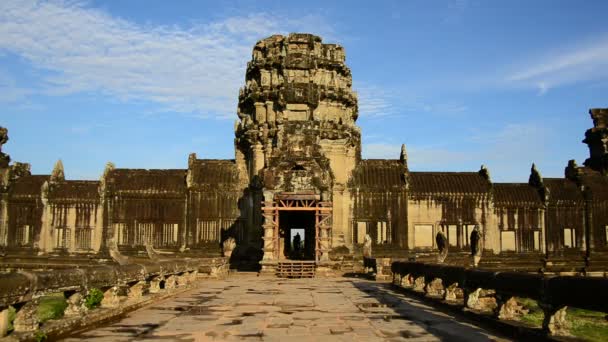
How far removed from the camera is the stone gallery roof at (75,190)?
3806cm

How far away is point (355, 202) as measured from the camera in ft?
122

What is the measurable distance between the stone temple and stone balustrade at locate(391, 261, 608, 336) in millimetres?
18285

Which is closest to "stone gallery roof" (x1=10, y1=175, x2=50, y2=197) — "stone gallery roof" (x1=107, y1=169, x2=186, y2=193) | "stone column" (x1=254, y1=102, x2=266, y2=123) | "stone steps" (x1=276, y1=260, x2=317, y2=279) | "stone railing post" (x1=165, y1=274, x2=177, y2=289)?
"stone gallery roof" (x1=107, y1=169, x2=186, y2=193)

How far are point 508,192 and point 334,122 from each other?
1252cm

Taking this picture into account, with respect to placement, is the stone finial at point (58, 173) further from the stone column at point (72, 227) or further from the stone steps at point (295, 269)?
the stone steps at point (295, 269)

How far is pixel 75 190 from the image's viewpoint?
38.5 meters

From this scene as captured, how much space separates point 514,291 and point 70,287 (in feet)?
26.5

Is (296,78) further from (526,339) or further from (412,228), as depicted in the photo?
(526,339)

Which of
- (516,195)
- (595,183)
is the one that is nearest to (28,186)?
(516,195)

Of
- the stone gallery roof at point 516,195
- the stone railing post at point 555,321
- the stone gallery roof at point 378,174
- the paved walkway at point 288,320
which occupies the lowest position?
the paved walkway at point 288,320

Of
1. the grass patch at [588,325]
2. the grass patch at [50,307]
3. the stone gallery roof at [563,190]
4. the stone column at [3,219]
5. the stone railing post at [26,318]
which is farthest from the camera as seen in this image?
the stone gallery roof at [563,190]

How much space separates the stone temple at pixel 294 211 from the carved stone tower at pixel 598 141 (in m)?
3.51

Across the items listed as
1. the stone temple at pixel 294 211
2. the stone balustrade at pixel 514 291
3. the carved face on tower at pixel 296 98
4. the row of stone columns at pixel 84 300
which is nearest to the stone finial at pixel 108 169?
the stone temple at pixel 294 211

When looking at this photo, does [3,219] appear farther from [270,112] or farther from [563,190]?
[563,190]
